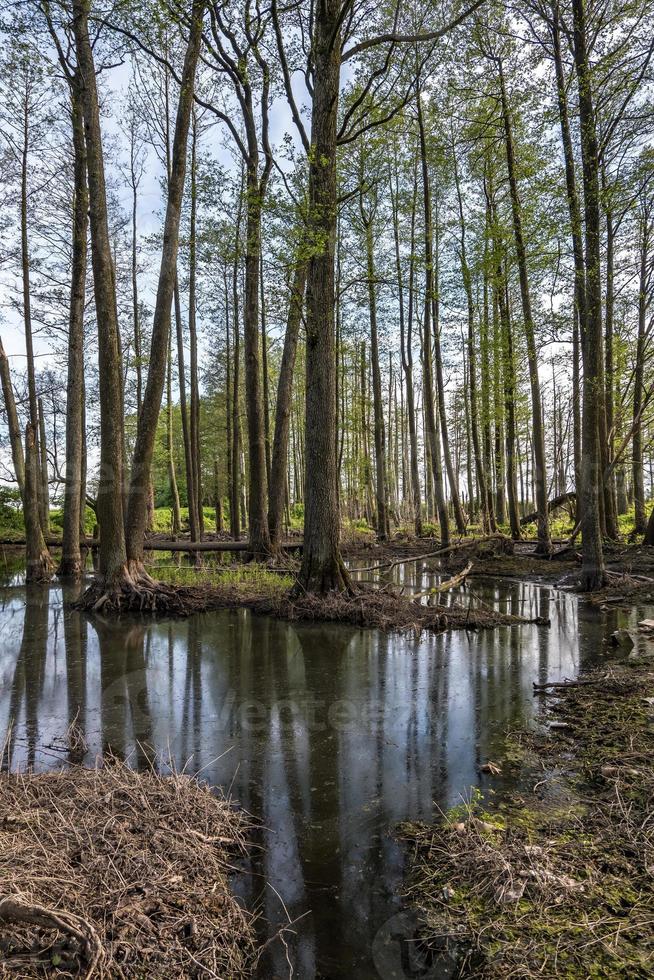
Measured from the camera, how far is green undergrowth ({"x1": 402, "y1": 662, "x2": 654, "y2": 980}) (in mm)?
2033

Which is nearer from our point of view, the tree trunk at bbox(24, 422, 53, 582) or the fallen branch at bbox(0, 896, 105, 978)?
the fallen branch at bbox(0, 896, 105, 978)

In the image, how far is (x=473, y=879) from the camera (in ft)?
8.16

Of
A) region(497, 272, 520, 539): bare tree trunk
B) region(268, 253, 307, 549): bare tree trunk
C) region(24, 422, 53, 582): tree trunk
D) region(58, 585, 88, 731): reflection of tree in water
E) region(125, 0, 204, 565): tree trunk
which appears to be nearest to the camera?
region(58, 585, 88, 731): reflection of tree in water

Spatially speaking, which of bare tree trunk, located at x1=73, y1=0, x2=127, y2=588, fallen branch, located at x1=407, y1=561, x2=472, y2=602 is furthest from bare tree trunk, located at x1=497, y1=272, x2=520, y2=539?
bare tree trunk, located at x1=73, y1=0, x2=127, y2=588

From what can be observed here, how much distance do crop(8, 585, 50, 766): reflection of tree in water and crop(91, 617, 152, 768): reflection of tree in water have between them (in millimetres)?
571

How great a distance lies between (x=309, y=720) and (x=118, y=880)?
2757 mm

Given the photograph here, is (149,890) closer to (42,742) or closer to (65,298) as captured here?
(42,742)

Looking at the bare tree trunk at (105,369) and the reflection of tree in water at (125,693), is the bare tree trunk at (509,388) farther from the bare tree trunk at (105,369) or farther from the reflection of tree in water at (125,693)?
the reflection of tree in water at (125,693)

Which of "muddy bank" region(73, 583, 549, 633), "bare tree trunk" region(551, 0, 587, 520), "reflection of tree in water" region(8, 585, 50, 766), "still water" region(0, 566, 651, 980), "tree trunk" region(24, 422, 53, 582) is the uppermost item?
"bare tree trunk" region(551, 0, 587, 520)

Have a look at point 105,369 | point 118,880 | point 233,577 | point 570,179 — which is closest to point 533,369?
point 570,179

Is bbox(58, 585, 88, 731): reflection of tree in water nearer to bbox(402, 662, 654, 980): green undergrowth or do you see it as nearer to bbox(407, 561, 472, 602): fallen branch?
bbox(402, 662, 654, 980): green undergrowth

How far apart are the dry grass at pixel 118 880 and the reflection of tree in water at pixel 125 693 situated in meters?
0.91

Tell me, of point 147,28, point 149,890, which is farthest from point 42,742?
point 147,28

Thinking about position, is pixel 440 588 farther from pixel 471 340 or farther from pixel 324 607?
pixel 471 340
